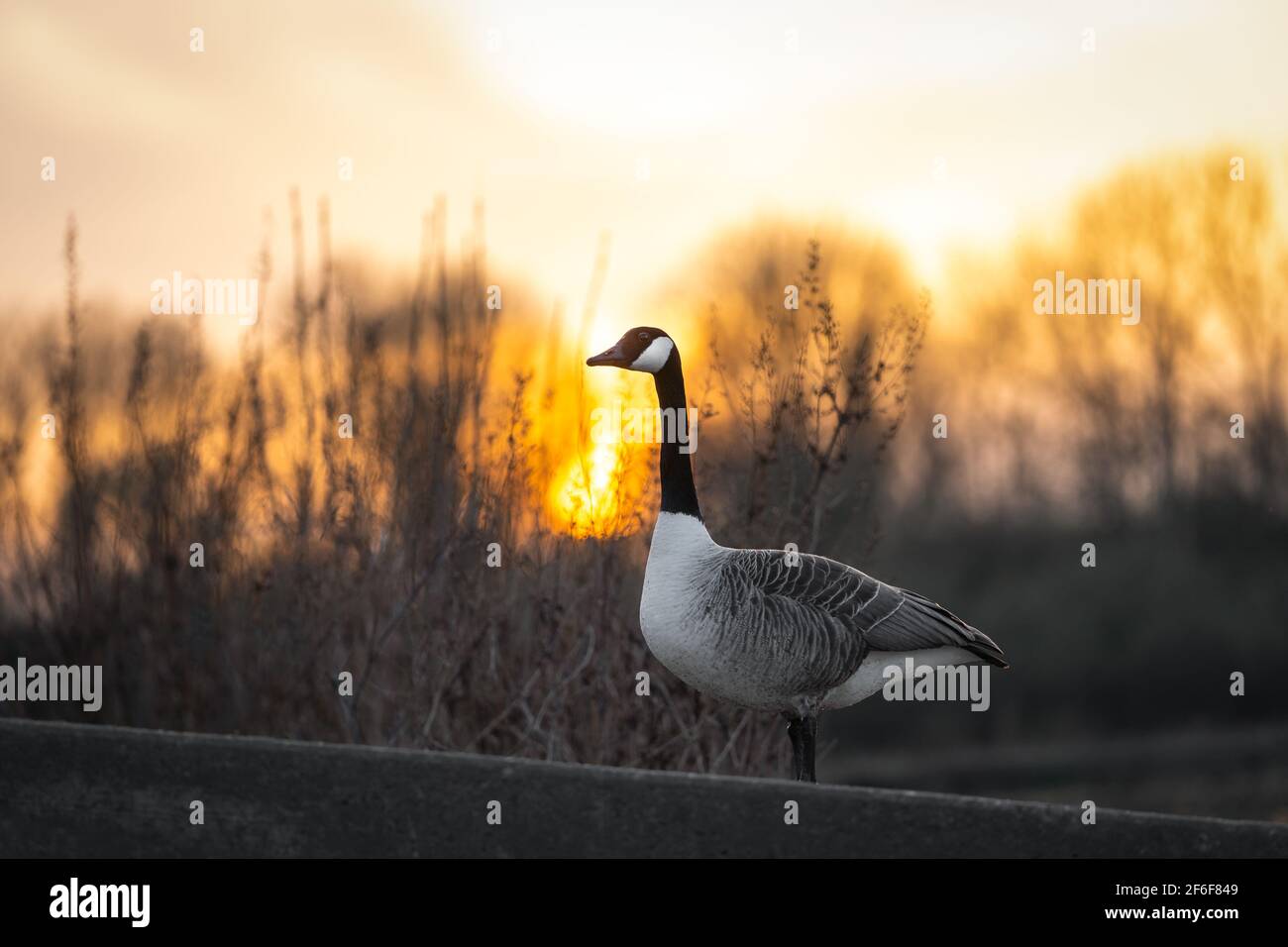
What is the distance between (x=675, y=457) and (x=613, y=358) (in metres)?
0.57

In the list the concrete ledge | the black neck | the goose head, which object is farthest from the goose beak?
the concrete ledge

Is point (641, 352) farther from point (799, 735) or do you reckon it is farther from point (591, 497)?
point (799, 735)

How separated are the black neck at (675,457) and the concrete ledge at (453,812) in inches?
74.3

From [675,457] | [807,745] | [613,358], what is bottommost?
[807,745]

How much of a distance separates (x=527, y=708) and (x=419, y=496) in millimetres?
1428

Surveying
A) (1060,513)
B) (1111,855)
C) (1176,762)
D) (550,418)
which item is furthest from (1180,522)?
(1111,855)

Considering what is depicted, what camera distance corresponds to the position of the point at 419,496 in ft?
23.7

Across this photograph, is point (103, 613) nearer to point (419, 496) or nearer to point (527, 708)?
point (419, 496)

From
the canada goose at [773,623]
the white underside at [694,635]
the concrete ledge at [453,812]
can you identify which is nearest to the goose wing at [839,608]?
the canada goose at [773,623]

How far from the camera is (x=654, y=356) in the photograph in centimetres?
623

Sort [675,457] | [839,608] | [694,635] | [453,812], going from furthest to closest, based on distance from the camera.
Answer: [675,457] → [839,608] → [694,635] → [453,812]

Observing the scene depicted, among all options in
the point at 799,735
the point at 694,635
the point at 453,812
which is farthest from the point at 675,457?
the point at 453,812

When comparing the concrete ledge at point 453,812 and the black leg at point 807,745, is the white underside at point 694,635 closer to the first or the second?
the black leg at point 807,745

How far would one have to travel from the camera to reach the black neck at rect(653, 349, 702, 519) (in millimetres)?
5969
